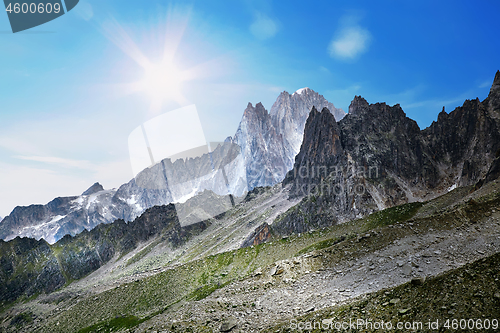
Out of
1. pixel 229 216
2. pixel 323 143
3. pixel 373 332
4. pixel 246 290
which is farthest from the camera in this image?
Result: pixel 229 216

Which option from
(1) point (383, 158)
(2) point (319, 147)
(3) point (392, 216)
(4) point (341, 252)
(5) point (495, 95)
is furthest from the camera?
(2) point (319, 147)

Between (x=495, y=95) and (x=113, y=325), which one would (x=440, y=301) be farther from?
(x=495, y=95)

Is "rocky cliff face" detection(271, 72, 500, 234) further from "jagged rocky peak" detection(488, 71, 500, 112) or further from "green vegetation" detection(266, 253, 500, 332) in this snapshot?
"green vegetation" detection(266, 253, 500, 332)

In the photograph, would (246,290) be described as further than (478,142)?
No

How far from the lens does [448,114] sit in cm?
16438

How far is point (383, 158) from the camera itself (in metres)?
151

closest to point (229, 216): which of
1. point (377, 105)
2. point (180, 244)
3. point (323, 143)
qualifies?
point (180, 244)

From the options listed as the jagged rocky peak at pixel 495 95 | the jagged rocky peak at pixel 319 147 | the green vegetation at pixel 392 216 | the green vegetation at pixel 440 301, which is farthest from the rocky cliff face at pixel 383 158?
the green vegetation at pixel 440 301

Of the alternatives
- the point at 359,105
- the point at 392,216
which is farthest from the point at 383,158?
the point at 392,216

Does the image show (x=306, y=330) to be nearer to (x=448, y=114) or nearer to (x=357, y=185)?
Result: (x=357, y=185)

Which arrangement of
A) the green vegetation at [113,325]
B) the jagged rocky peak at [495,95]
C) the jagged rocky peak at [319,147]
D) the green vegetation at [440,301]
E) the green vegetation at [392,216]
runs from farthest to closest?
1. the jagged rocky peak at [319,147]
2. the jagged rocky peak at [495,95]
3. the green vegetation at [392,216]
4. the green vegetation at [113,325]
5. the green vegetation at [440,301]

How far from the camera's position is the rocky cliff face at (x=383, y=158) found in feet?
396

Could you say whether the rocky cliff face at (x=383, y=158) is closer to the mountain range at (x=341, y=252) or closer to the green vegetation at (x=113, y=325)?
the mountain range at (x=341, y=252)

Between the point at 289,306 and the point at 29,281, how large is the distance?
235 m
